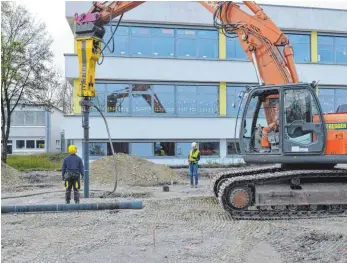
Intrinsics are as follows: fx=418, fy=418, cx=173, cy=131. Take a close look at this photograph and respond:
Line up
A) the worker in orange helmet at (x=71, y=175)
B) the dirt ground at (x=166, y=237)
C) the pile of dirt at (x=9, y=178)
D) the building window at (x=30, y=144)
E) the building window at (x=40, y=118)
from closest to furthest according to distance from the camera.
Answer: the dirt ground at (x=166, y=237)
the worker in orange helmet at (x=71, y=175)
the pile of dirt at (x=9, y=178)
the building window at (x=30, y=144)
the building window at (x=40, y=118)

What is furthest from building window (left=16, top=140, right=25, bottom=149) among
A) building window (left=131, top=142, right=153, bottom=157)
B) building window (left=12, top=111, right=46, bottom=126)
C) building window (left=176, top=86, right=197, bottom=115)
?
building window (left=176, top=86, right=197, bottom=115)

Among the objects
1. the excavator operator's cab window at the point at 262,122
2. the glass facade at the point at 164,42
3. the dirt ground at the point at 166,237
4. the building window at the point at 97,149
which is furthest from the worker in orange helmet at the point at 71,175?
the glass facade at the point at 164,42

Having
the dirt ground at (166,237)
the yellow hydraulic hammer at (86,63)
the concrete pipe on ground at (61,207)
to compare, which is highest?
the yellow hydraulic hammer at (86,63)

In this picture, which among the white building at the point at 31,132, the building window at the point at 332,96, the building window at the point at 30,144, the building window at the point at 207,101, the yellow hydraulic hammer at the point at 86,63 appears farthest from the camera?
the building window at the point at 30,144

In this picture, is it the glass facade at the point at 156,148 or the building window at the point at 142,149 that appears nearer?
the glass facade at the point at 156,148

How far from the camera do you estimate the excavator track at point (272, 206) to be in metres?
8.74

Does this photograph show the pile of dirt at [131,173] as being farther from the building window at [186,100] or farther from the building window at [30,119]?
the building window at [30,119]

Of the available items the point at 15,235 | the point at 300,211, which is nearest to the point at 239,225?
the point at 300,211

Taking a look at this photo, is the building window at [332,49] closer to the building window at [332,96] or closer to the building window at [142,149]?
the building window at [332,96]

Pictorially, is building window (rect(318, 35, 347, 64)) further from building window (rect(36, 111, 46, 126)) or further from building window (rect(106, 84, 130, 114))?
building window (rect(36, 111, 46, 126))

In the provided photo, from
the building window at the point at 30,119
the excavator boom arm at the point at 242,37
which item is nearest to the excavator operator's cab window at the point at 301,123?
the excavator boom arm at the point at 242,37

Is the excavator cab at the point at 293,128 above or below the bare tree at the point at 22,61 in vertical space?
below

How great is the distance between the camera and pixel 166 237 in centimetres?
698

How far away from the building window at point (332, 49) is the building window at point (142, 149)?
1283cm
